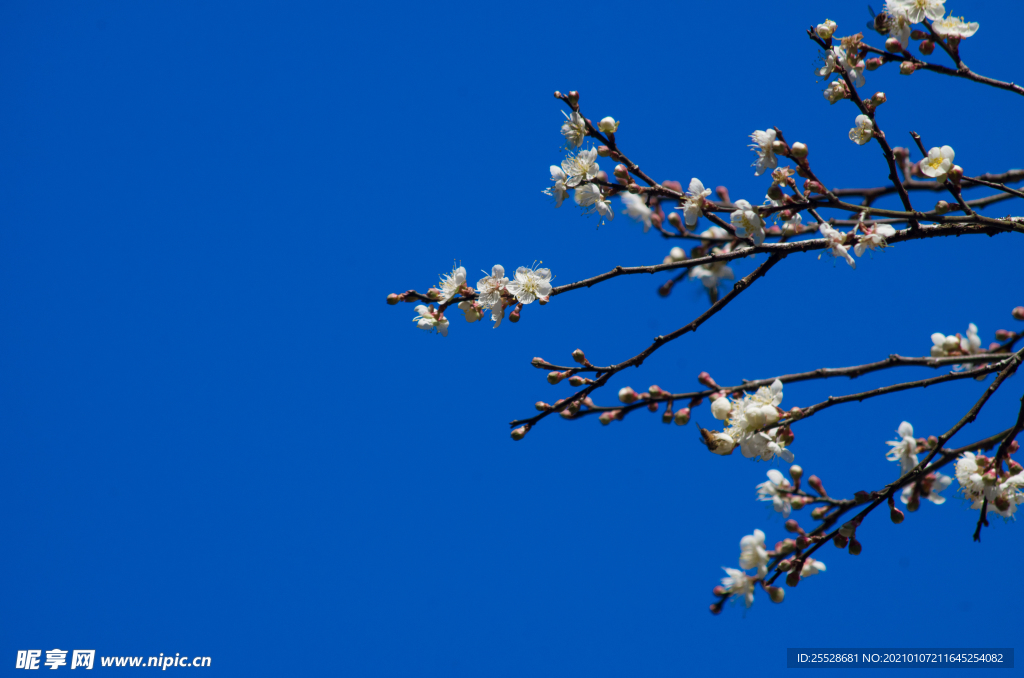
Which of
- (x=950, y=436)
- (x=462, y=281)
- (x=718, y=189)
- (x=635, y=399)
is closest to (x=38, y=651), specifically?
(x=462, y=281)

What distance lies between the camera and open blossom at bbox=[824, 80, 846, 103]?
5.88ft

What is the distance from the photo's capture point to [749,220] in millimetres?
1681

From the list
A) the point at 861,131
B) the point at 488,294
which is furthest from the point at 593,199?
the point at 861,131

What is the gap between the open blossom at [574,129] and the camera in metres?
1.93

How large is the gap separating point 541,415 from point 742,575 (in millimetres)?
591

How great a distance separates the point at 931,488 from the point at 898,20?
3.52 ft

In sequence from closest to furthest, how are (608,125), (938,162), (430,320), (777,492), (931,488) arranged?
(931,488)
(777,492)
(938,162)
(608,125)
(430,320)

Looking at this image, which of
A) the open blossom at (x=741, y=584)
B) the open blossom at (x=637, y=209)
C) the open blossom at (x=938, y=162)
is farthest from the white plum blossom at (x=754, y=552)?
the open blossom at (x=938, y=162)

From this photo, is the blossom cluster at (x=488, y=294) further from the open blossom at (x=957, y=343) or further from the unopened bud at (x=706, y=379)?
the open blossom at (x=957, y=343)

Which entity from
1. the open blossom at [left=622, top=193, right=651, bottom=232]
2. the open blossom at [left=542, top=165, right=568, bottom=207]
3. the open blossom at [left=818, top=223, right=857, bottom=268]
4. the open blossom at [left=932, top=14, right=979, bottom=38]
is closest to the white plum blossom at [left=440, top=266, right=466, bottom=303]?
the open blossom at [left=542, top=165, right=568, bottom=207]

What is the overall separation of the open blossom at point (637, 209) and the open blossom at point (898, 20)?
72 cm

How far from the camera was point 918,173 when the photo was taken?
180cm

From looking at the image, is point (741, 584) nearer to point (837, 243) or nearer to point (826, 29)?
point (837, 243)

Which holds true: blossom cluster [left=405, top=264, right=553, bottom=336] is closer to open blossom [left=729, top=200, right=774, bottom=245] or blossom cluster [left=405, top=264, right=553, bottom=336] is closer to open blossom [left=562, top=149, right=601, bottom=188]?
open blossom [left=562, top=149, right=601, bottom=188]
